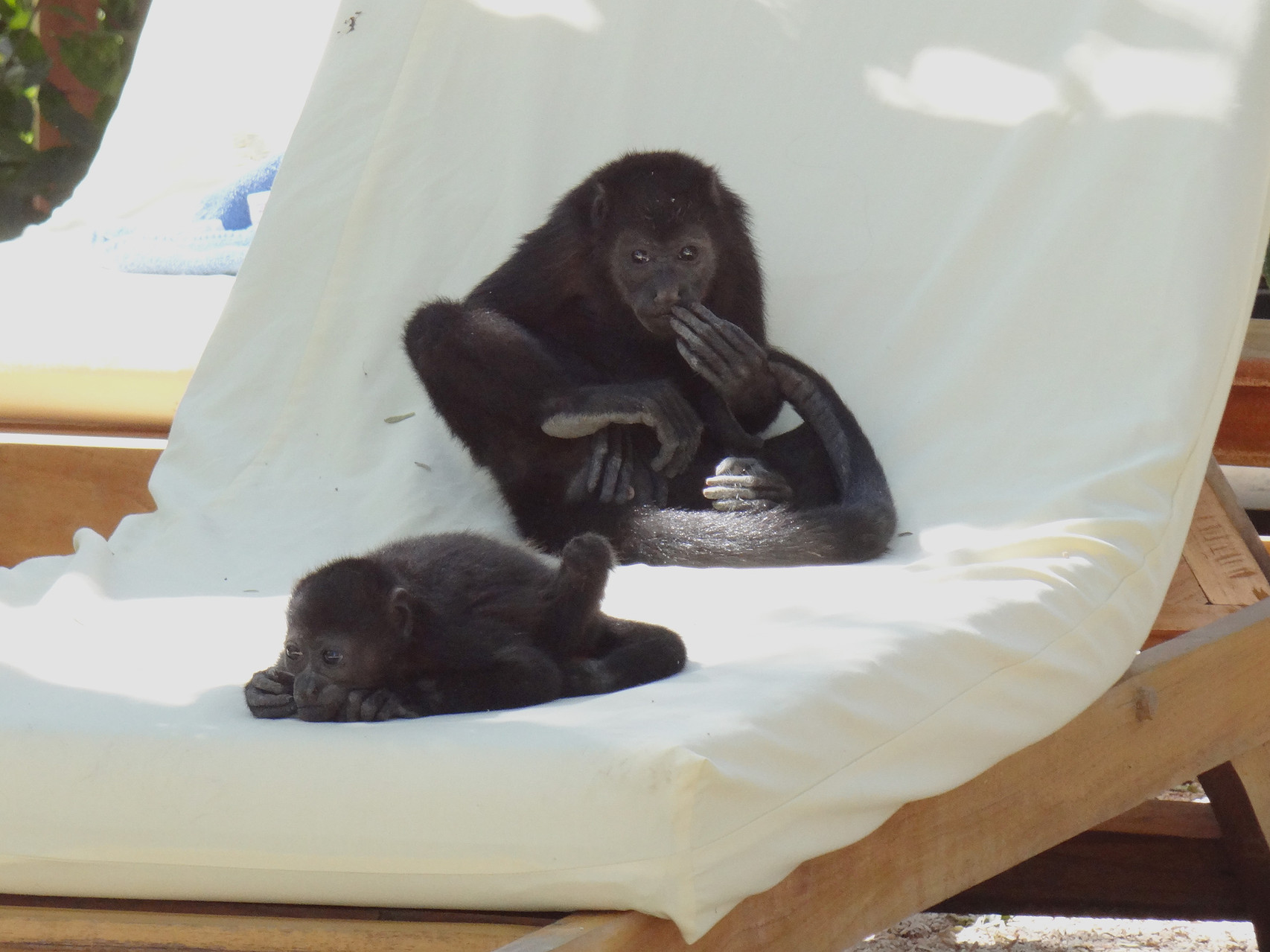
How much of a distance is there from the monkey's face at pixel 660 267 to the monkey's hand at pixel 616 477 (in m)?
0.23

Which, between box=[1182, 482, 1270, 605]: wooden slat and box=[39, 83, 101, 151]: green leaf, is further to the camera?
box=[39, 83, 101, 151]: green leaf

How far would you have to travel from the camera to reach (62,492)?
3160 millimetres

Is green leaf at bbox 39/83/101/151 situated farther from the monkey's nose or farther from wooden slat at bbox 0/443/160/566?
the monkey's nose

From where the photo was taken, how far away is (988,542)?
2.19m

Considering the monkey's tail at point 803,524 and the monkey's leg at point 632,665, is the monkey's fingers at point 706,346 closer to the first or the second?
the monkey's tail at point 803,524

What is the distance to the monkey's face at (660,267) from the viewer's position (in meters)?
2.75

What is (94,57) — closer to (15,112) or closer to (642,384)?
(15,112)

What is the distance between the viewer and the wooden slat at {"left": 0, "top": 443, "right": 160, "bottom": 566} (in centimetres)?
313

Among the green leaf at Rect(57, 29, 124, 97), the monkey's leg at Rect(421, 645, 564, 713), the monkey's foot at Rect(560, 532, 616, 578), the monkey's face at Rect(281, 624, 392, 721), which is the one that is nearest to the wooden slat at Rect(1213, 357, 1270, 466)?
the monkey's foot at Rect(560, 532, 616, 578)

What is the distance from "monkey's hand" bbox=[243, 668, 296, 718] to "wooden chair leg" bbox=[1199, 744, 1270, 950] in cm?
150

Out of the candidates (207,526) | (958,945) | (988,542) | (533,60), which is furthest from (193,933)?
(533,60)

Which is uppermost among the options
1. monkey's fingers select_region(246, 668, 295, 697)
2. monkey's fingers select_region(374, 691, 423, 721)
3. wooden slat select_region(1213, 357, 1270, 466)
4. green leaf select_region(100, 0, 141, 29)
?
green leaf select_region(100, 0, 141, 29)

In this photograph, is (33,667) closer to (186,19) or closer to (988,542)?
(988,542)

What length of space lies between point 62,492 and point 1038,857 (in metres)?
2.18
